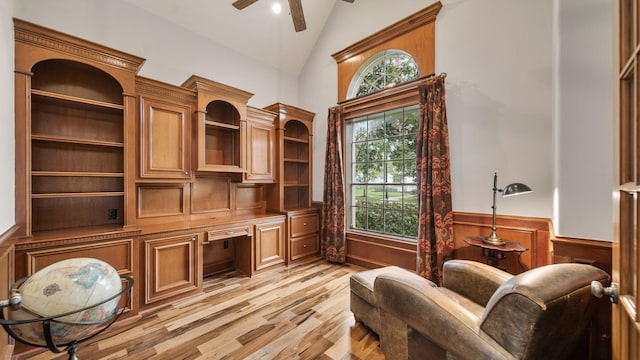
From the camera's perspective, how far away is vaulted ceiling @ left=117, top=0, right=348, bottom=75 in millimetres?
3094

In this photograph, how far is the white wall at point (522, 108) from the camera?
5.03 ft

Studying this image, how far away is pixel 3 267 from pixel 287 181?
10.2 ft

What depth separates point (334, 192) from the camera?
3.70 metres

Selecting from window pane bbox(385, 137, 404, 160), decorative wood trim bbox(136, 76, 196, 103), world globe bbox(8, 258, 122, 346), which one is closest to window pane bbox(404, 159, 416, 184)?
window pane bbox(385, 137, 404, 160)

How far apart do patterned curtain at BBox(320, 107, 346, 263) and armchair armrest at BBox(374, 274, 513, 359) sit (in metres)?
2.14

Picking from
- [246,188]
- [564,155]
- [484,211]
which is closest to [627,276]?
[564,155]

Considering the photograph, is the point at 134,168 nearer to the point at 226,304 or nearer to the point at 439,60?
the point at 226,304

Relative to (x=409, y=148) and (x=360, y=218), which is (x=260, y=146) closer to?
(x=360, y=218)

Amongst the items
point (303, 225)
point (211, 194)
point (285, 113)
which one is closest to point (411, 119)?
point (285, 113)

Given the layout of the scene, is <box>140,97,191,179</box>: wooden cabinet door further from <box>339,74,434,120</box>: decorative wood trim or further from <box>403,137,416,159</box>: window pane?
<box>403,137,416,159</box>: window pane

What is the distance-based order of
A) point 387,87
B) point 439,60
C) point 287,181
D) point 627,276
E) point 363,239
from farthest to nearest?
point 287,181
point 363,239
point 387,87
point 439,60
point 627,276

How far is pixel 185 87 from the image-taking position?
117 inches

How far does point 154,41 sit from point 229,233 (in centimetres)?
253

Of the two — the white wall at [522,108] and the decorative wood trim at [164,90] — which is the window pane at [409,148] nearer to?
the white wall at [522,108]
